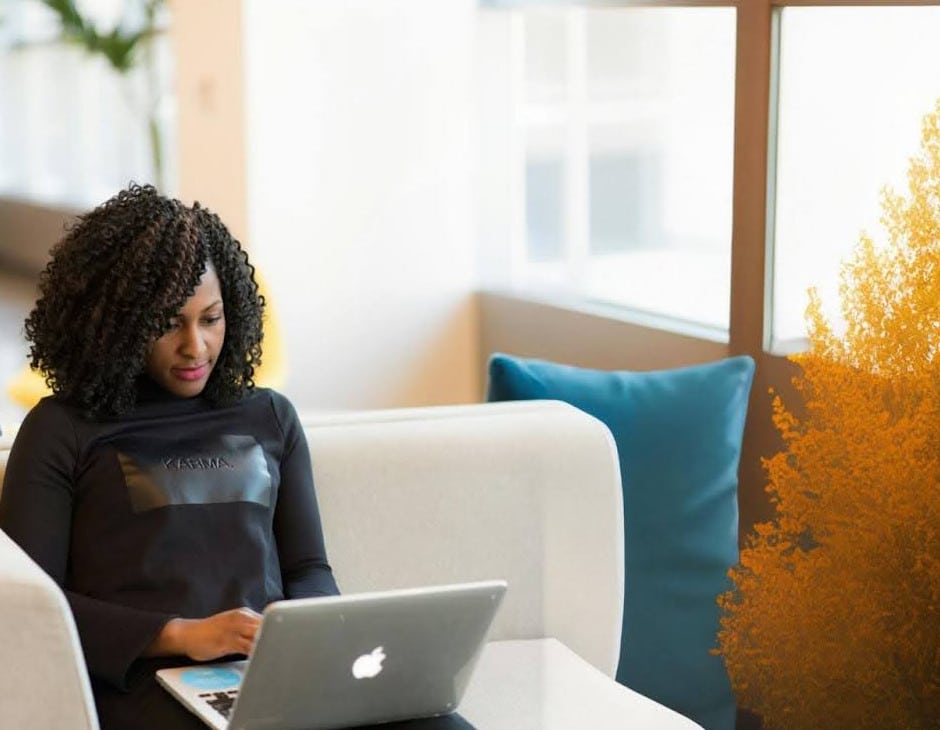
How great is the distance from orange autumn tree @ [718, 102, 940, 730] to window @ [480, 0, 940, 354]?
1.94 feet

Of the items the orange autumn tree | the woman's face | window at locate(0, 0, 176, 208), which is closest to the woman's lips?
the woman's face

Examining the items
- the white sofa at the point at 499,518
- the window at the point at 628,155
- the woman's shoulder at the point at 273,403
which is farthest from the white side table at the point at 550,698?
the window at the point at 628,155

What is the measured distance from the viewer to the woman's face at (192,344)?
2.35m

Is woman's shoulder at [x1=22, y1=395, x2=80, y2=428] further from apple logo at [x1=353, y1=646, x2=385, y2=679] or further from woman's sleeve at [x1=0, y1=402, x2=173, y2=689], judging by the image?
apple logo at [x1=353, y1=646, x2=385, y2=679]

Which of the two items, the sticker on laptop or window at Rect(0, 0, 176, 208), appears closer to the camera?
the sticker on laptop

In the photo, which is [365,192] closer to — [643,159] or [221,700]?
[643,159]

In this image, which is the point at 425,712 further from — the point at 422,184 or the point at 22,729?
the point at 422,184

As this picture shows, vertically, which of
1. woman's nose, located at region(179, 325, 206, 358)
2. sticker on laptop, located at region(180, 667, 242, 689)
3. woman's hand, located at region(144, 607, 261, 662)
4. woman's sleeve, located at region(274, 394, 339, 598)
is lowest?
sticker on laptop, located at region(180, 667, 242, 689)

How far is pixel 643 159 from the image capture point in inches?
167

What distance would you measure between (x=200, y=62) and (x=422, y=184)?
0.80m

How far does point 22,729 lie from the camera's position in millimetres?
1983

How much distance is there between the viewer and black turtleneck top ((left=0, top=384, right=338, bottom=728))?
7.23 ft

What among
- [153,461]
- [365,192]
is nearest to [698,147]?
[365,192]

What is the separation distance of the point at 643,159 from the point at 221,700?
246cm
